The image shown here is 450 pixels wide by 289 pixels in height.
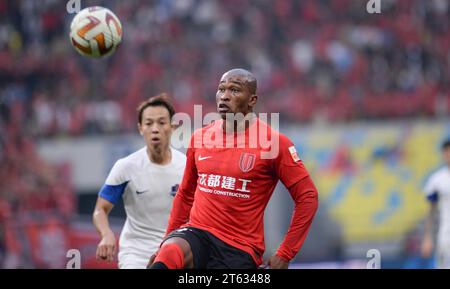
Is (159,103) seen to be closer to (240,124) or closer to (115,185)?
(115,185)

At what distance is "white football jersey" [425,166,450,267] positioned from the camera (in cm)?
1089

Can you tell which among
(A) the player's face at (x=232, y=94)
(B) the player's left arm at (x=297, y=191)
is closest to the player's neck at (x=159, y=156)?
(A) the player's face at (x=232, y=94)

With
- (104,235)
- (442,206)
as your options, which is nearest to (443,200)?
(442,206)

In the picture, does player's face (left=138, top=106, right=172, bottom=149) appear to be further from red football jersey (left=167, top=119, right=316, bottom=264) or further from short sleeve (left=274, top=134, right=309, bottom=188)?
short sleeve (left=274, top=134, right=309, bottom=188)

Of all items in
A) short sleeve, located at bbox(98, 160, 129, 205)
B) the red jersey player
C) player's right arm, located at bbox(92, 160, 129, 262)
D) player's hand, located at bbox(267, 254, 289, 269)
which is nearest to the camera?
player's hand, located at bbox(267, 254, 289, 269)

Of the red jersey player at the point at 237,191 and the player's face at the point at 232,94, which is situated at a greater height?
the player's face at the point at 232,94

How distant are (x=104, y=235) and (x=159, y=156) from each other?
38.2 inches

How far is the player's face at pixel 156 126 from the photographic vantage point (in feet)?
25.6

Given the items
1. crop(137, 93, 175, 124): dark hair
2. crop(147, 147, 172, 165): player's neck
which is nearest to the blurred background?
crop(147, 147, 172, 165): player's neck

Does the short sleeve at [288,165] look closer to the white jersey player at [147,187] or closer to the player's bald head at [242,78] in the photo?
the player's bald head at [242,78]

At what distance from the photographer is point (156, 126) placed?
7.79 metres

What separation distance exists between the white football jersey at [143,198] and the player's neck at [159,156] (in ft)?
0.15

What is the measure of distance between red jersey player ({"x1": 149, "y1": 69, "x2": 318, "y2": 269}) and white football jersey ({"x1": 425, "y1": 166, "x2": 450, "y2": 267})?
517 cm
